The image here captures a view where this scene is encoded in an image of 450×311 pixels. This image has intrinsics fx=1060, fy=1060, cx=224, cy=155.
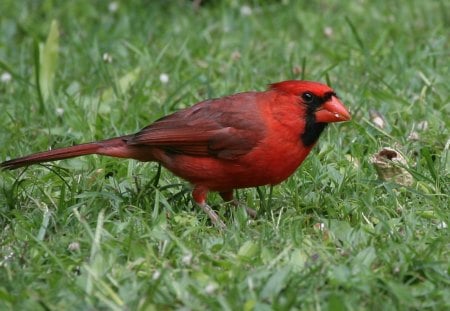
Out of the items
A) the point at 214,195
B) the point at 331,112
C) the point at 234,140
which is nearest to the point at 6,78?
the point at 214,195

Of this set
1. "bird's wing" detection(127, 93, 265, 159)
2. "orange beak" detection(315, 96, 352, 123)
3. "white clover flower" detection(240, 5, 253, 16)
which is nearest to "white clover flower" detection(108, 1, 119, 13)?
"white clover flower" detection(240, 5, 253, 16)

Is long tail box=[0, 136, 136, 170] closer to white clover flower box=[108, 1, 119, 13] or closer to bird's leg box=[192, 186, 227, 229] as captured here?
bird's leg box=[192, 186, 227, 229]

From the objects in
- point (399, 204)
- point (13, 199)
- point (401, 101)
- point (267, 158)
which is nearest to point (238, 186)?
point (267, 158)

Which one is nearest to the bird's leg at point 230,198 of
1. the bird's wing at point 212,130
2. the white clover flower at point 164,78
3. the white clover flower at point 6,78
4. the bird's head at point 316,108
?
the bird's wing at point 212,130

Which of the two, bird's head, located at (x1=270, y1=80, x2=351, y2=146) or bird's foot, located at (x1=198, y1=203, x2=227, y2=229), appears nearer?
bird's foot, located at (x1=198, y1=203, x2=227, y2=229)

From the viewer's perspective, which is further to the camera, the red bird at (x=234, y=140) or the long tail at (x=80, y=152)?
the long tail at (x=80, y=152)

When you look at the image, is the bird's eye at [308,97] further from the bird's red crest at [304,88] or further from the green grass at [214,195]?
the green grass at [214,195]

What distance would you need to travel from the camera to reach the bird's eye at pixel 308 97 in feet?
15.0

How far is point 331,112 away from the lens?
4531 mm

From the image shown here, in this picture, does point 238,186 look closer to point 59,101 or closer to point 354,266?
point 354,266

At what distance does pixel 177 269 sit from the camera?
383 cm

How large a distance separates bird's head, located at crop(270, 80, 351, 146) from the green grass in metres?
0.31

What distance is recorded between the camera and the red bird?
14.7 ft

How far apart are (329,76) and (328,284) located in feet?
9.36
